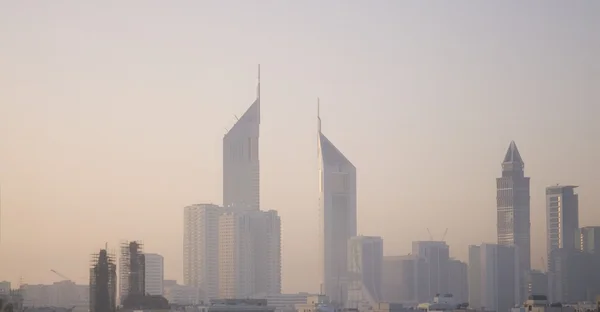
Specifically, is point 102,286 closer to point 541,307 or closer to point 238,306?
point 238,306

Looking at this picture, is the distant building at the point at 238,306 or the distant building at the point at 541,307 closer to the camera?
the distant building at the point at 238,306

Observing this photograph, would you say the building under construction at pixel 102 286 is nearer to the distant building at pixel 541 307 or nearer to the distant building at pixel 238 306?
the distant building at pixel 238 306

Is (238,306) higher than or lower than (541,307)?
higher

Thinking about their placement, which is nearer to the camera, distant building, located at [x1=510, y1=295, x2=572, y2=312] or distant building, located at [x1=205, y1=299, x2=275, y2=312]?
distant building, located at [x1=205, y1=299, x2=275, y2=312]

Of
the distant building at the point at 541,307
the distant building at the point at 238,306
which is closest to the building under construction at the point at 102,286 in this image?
the distant building at the point at 238,306

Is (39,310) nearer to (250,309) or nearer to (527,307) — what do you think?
(250,309)

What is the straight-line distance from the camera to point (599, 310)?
173 metres

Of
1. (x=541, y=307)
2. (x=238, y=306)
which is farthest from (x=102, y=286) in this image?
(x=541, y=307)

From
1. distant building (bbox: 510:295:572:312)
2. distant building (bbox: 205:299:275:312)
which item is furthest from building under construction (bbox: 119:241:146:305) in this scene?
distant building (bbox: 510:295:572:312)

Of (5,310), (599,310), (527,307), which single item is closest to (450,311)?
(527,307)

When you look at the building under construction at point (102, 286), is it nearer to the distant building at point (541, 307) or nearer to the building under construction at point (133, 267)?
the building under construction at point (133, 267)

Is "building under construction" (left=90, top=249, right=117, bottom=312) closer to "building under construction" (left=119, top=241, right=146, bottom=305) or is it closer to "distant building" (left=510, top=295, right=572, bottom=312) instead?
"building under construction" (left=119, top=241, right=146, bottom=305)

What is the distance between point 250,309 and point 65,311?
2373 cm

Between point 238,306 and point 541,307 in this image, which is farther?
point 541,307
